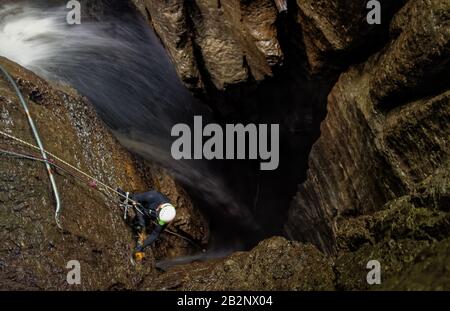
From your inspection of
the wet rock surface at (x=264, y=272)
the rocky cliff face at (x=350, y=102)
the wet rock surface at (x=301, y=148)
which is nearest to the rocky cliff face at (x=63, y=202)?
→ the wet rock surface at (x=301, y=148)

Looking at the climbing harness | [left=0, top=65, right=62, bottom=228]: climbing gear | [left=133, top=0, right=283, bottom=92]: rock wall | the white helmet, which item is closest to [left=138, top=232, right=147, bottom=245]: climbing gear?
the climbing harness

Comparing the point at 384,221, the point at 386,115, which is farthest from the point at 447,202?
the point at 386,115

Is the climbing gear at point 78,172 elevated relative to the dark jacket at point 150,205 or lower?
elevated

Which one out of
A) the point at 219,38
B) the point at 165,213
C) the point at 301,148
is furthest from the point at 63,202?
the point at 301,148

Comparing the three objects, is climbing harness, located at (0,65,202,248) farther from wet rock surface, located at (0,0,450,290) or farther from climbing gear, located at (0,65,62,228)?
wet rock surface, located at (0,0,450,290)

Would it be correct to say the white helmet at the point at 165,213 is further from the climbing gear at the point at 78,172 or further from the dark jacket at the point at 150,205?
the climbing gear at the point at 78,172
